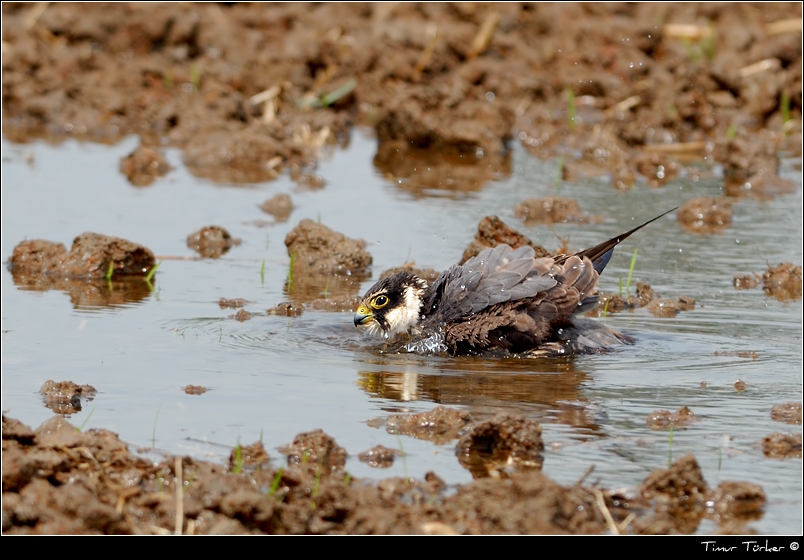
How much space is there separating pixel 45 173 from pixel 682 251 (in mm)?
6627

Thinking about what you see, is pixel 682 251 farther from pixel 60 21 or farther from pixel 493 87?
pixel 60 21

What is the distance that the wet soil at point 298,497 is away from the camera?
15.3 feet

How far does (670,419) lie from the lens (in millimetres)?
6102

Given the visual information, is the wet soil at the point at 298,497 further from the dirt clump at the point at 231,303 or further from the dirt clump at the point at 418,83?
the dirt clump at the point at 418,83

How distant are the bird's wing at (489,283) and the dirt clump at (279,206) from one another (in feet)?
12.6

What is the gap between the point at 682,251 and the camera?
10359 millimetres

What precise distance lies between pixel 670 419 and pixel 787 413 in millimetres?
608

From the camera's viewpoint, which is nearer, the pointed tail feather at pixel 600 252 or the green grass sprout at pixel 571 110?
the pointed tail feather at pixel 600 252

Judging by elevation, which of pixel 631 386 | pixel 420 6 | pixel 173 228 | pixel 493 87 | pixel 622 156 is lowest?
pixel 631 386

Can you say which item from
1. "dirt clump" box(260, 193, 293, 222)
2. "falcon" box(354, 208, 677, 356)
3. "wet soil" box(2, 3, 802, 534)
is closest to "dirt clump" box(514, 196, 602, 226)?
"wet soil" box(2, 3, 802, 534)

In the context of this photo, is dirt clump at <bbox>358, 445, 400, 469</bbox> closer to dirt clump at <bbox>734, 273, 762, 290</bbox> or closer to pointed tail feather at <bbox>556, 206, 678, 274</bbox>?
pointed tail feather at <bbox>556, 206, 678, 274</bbox>

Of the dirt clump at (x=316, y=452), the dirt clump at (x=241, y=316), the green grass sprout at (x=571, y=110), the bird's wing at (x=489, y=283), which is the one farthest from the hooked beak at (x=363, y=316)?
the green grass sprout at (x=571, y=110)
